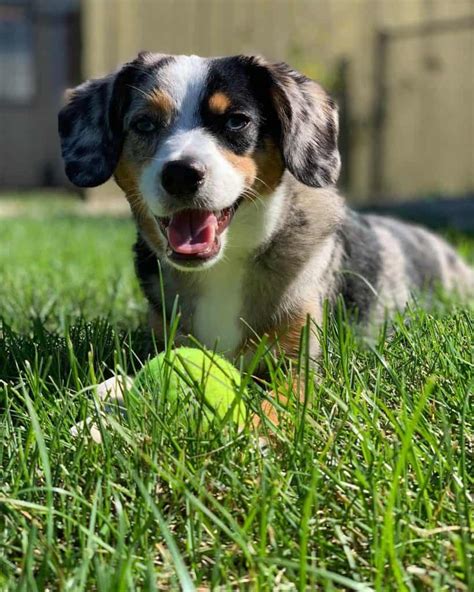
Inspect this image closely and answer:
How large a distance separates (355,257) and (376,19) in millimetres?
9296

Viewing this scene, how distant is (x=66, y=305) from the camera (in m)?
3.72

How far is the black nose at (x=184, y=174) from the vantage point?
8.75ft

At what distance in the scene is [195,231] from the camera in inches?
112

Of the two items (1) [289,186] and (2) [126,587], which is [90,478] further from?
(1) [289,186]

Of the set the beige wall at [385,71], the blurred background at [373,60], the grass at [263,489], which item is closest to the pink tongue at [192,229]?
the grass at [263,489]

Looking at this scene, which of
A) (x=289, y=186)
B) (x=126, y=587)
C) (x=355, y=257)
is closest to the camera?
(x=126, y=587)

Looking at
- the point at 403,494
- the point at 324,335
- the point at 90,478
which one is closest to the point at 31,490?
the point at 90,478

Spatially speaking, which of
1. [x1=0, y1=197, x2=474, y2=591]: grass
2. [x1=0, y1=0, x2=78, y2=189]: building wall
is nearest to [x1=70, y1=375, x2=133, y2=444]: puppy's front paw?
[x1=0, y1=197, x2=474, y2=591]: grass

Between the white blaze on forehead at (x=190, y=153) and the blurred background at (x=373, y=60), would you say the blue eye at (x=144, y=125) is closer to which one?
the white blaze on forehead at (x=190, y=153)

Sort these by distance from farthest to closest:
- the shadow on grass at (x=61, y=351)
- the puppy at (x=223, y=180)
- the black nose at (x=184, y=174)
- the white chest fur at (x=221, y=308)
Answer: the white chest fur at (x=221, y=308) < the puppy at (x=223, y=180) < the black nose at (x=184, y=174) < the shadow on grass at (x=61, y=351)

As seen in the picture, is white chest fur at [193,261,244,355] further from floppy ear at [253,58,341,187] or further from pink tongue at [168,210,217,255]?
floppy ear at [253,58,341,187]

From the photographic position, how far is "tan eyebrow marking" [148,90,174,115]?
9.57 ft

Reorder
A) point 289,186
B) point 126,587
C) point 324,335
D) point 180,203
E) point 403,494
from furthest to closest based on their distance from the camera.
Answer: point 289,186 < point 180,203 < point 324,335 < point 403,494 < point 126,587

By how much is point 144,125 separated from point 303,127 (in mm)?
501
